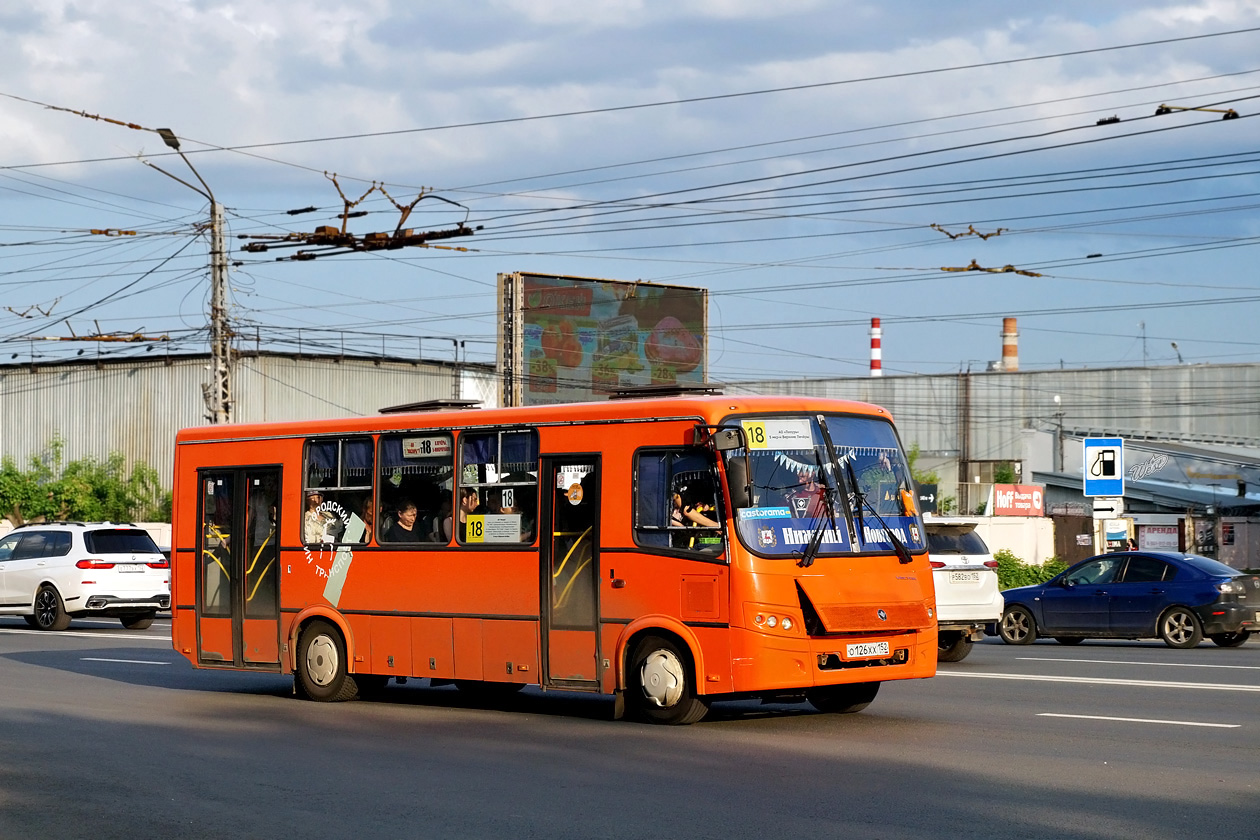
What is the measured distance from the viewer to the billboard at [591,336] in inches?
1919

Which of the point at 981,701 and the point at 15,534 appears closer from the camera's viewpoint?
the point at 981,701

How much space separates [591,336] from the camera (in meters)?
51.0

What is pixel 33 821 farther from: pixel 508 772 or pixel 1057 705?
pixel 1057 705

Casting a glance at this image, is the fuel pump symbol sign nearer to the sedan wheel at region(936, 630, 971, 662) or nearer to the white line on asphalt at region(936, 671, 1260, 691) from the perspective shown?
the sedan wheel at region(936, 630, 971, 662)

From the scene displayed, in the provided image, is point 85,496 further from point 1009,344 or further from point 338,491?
point 338,491

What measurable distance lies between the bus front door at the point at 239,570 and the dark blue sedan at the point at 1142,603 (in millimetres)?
12275

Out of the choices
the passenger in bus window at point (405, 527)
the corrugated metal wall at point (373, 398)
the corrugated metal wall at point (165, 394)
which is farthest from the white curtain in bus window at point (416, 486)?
the corrugated metal wall at point (165, 394)

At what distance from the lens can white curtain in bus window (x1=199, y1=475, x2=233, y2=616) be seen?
1630cm

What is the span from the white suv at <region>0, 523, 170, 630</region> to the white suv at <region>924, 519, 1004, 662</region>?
14.0 meters

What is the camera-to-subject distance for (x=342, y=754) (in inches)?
442

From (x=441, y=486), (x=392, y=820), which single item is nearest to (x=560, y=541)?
(x=441, y=486)

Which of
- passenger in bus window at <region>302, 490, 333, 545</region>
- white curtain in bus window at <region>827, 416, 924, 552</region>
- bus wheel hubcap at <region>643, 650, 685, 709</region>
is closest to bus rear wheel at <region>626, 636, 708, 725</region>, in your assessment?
bus wheel hubcap at <region>643, 650, 685, 709</region>

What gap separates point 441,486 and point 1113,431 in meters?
66.7

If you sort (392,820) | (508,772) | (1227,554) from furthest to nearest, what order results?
1. (1227,554)
2. (508,772)
3. (392,820)
